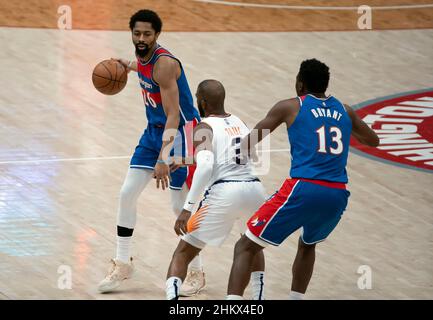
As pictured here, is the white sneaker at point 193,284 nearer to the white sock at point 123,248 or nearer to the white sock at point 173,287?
the white sock at point 123,248

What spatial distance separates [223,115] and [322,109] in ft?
2.81

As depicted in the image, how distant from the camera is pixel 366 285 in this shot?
29.7 ft

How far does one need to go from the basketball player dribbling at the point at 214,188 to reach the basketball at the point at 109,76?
5.34 feet

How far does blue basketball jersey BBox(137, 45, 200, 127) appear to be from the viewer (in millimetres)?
8812

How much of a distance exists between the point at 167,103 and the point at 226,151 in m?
0.86

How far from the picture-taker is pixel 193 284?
8.92 m

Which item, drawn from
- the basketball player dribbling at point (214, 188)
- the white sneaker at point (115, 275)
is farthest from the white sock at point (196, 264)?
the basketball player dribbling at point (214, 188)

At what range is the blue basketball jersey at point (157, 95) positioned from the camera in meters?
8.81

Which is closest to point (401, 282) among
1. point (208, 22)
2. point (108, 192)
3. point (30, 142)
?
point (108, 192)

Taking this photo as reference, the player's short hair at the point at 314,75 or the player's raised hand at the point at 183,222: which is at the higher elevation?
the player's short hair at the point at 314,75

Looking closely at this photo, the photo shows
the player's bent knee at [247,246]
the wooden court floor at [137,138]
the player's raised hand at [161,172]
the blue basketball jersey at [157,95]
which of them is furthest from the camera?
the wooden court floor at [137,138]

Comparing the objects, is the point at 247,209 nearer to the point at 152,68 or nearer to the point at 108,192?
the point at 152,68

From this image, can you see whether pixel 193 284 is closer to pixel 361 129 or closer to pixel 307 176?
pixel 307 176

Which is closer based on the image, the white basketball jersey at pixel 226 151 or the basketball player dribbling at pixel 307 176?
the basketball player dribbling at pixel 307 176
